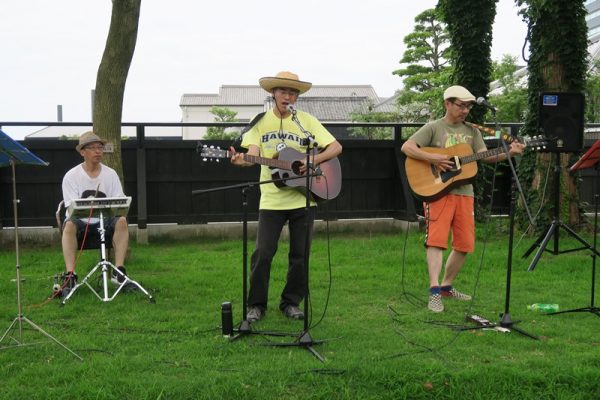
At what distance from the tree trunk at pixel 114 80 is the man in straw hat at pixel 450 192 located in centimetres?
398

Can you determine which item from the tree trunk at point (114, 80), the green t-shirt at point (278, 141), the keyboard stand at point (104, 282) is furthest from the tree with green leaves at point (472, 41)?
the keyboard stand at point (104, 282)

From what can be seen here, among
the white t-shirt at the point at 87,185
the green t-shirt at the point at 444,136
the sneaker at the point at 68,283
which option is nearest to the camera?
the green t-shirt at the point at 444,136

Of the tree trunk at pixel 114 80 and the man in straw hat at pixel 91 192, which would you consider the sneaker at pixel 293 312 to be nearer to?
the man in straw hat at pixel 91 192

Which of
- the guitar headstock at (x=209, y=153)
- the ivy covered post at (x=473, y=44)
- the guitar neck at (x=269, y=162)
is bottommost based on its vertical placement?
the guitar neck at (x=269, y=162)

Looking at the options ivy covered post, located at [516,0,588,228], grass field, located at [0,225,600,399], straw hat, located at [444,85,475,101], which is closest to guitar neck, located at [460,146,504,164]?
straw hat, located at [444,85,475,101]

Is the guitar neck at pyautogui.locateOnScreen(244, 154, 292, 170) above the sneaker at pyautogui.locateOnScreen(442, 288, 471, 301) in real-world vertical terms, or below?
above

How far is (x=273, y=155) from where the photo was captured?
5301 mm

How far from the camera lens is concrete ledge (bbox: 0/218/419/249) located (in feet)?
33.3

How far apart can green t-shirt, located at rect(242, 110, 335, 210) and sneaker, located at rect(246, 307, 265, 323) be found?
2.85 ft

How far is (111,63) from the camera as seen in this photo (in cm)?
808

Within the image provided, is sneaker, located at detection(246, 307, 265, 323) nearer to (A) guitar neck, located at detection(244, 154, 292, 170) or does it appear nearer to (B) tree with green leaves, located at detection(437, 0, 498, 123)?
(A) guitar neck, located at detection(244, 154, 292, 170)

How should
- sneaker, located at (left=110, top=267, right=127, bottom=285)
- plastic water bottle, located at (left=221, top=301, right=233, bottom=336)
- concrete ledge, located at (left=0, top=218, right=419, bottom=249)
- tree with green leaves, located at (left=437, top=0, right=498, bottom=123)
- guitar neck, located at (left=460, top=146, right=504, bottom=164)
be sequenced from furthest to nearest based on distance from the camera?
tree with green leaves, located at (left=437, top=0, right=498, bottom=123) < concrete ledge, located at (left=0, top=218, right=419, bottom=249) < sneaker, located at (left=110, top=267, right=127, bottom=285) < guitar neck, located at (left=460, top=146, right=504, bottom=164) < plastic water bottle, located at (left=221, top=301, right=233, bottom=336)

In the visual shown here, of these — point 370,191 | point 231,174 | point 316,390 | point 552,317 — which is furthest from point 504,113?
point 316,390

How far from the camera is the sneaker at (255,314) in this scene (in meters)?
5.35
